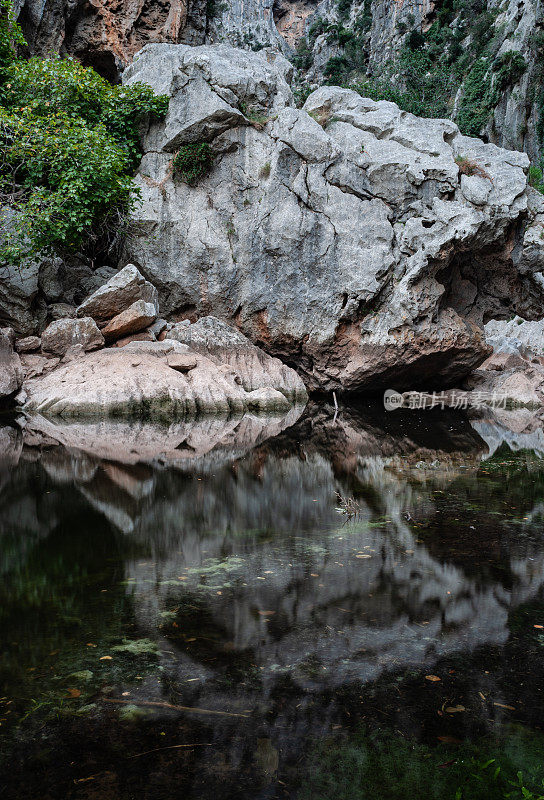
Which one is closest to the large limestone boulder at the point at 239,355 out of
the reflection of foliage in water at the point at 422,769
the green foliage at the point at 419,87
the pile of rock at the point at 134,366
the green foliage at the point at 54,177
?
the pile of rock at the point at 134,366

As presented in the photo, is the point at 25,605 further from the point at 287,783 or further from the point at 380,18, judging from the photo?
the point at 380,18

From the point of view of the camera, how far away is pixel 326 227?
1883cm

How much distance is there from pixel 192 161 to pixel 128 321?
6.73 meters

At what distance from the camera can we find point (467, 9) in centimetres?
4416

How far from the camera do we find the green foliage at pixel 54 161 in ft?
48.2

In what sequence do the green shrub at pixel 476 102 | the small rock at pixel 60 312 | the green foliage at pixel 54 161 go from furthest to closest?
the green shrub at pixel 476 102 < the small rock at pixel 60 312 < the green foliage at pixel 54 161

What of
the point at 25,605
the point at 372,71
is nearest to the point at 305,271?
the point at 25,605

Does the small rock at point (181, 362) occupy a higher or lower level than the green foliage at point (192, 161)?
lower

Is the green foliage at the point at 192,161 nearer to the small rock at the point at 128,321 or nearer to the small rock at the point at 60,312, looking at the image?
the small rock at the point at 128,321

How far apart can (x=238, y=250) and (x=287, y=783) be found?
1839 centimetres

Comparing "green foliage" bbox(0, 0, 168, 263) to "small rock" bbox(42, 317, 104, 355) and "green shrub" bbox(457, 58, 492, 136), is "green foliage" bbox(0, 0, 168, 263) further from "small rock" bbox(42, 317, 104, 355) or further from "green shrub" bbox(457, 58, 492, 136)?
"green shrub" bbox(457, 58, 492, 136)

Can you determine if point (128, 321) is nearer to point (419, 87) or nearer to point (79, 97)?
point (79, 97)

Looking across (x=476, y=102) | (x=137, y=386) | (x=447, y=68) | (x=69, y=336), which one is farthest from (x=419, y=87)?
(x=137, y=386)

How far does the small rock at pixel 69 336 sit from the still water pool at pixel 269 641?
29.5ft
